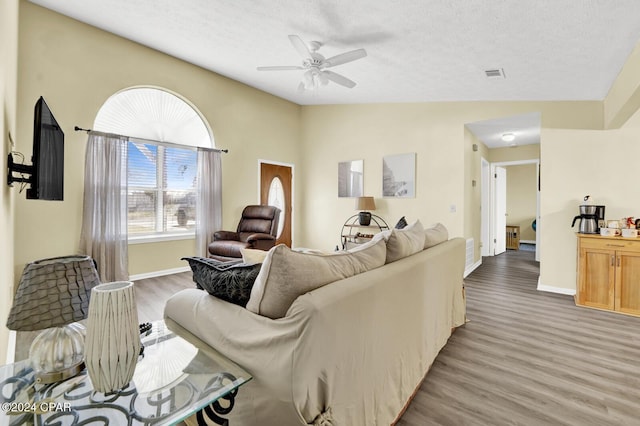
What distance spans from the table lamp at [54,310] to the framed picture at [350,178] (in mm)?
5114

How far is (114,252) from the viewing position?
154 inches

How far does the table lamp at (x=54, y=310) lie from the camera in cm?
92

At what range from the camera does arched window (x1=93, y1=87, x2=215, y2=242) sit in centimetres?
427

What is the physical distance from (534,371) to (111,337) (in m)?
2.52

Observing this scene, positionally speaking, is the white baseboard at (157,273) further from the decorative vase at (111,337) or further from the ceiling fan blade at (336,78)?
the decorative vase at (111,337)

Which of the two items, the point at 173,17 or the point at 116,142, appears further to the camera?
the point at 116,142

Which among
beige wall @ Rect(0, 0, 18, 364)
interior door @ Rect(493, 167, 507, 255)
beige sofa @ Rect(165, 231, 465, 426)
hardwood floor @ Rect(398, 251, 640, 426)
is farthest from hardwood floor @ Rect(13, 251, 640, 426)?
interior door @ Rect(493, 167, 507, 255)

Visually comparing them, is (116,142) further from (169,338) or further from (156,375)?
(156,375)

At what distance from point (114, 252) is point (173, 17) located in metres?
2.95

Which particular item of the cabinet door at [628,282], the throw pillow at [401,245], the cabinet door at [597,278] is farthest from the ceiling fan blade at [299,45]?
the cabinet door at [628,282]

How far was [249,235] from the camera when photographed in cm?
476

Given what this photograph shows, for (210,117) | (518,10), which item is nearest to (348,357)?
(518,10)

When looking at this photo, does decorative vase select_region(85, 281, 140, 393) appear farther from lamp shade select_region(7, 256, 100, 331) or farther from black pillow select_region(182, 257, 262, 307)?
black pillow select_region(182, 257, 262, 307)

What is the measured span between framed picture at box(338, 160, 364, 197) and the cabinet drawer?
3.40 meters
